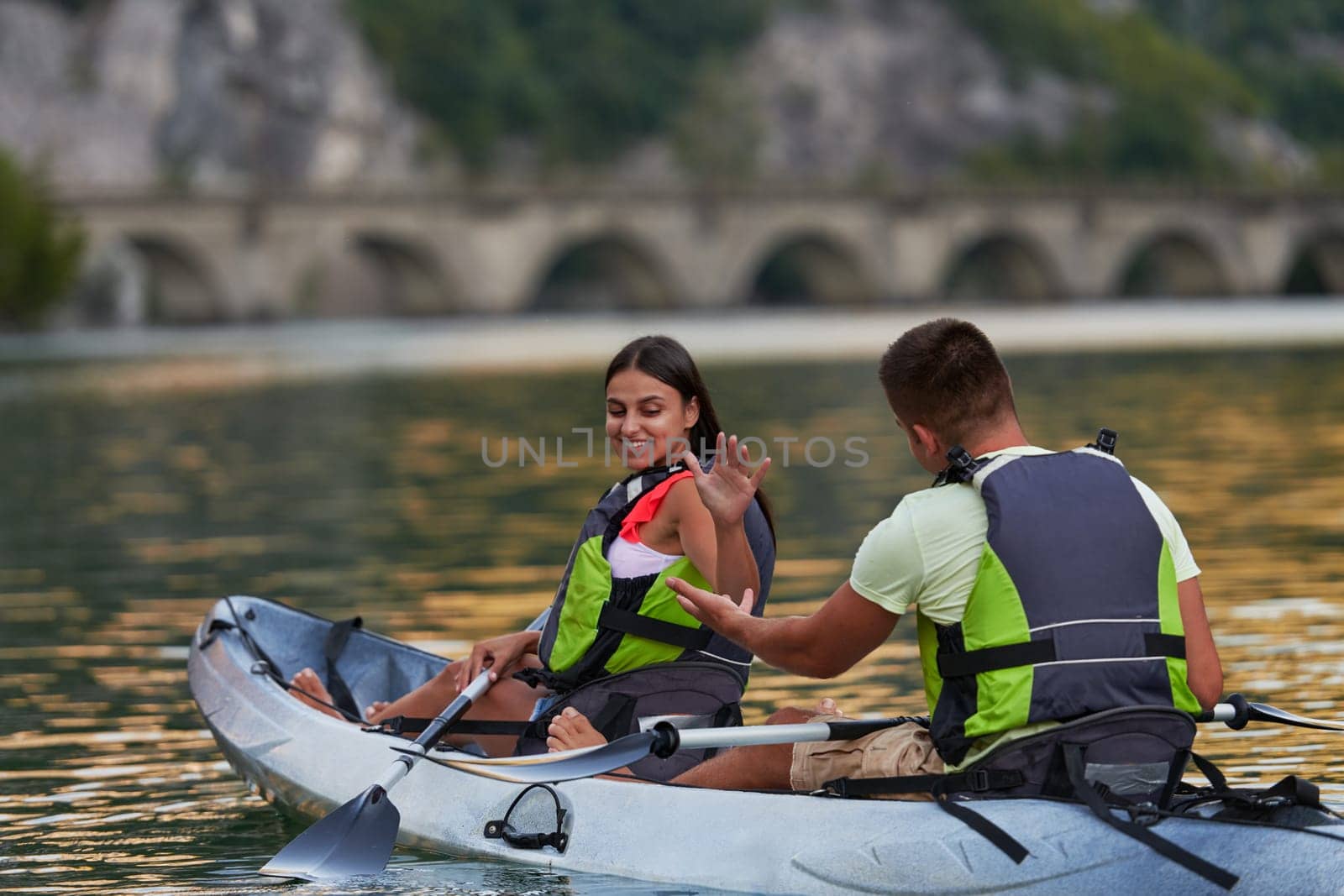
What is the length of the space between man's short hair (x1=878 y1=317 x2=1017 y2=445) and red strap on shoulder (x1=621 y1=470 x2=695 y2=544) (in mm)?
1034

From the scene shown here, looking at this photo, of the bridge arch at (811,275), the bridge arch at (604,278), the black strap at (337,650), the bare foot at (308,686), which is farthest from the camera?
the bridge arch at (811,275)

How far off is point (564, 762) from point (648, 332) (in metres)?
47.7

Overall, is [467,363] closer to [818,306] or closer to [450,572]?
[450,572]

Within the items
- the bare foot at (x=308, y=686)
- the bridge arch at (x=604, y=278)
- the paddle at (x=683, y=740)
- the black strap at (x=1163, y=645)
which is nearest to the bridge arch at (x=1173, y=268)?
the bridge arch at (x=604, y=278)

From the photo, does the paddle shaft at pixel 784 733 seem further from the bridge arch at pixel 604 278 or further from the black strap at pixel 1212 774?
the bridge arch at pixel 604 278

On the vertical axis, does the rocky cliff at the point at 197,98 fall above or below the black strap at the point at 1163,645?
above

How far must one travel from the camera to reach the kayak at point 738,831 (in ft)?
17.1

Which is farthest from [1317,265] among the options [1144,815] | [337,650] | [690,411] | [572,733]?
[1144,815]

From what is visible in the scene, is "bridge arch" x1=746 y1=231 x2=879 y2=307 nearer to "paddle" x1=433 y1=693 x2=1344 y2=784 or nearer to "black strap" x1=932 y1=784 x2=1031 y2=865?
"paddle" x1=433 y1=693 x2=1344 y2=784

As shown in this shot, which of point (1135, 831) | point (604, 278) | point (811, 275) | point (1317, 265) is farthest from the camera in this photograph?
point (1317, 265)

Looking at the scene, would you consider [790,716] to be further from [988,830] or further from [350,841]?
[350,841]

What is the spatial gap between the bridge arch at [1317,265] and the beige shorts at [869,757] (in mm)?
81849

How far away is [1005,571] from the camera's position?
5.25 metres

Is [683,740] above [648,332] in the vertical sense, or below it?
below
